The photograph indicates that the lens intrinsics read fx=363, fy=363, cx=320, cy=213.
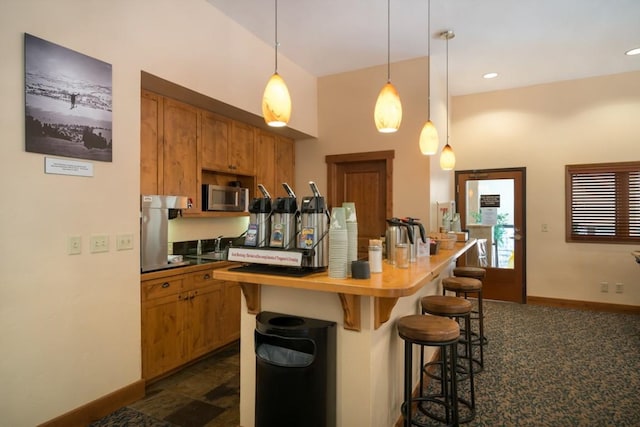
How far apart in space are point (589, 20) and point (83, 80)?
14.9 ft

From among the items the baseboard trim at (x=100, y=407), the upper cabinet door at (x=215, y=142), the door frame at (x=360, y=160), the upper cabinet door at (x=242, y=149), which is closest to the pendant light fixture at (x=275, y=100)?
the upper cabinet door at (x=215, y=142)

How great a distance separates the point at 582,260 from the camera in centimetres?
526

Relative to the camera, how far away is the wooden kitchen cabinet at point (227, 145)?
375 cm

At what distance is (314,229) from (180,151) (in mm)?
2072

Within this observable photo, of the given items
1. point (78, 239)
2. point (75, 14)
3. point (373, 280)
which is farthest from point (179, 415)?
→ point (75, 14)

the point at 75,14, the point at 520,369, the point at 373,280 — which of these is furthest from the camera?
the point at 520,369

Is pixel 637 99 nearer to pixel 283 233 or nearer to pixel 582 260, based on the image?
pixel 582 260

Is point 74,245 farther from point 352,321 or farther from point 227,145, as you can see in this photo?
point 227,145

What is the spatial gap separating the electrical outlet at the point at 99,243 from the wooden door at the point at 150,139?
0.66 m

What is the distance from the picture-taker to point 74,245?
7.78 ft

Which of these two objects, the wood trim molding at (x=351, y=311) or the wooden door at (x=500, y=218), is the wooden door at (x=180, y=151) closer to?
the wood trim molding at (x=351, y=311)

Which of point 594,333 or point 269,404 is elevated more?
point 269,404

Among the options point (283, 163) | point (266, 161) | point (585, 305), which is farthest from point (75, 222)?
point (585, 305)

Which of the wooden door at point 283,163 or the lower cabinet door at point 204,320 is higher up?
the wooden door at point 283,163
